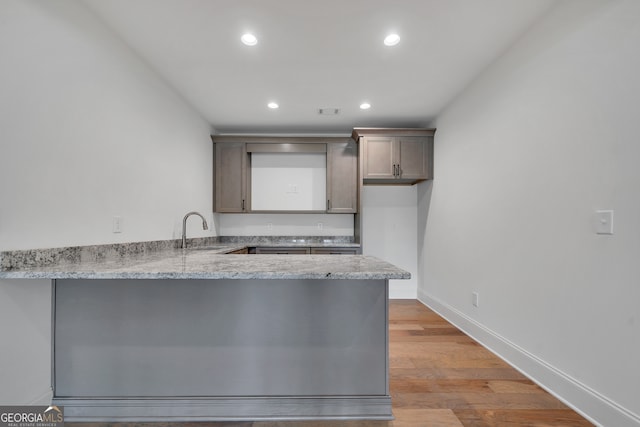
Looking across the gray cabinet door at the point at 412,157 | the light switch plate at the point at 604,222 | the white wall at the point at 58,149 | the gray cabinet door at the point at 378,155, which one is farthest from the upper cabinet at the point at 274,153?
the light switch plate at the point at 604,222

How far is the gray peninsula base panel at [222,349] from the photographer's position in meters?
1.56

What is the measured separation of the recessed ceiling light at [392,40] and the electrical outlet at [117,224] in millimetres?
2378

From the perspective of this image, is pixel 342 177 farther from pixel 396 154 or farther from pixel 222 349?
pixel 222 349

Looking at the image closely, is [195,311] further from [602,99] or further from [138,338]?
[602,99]

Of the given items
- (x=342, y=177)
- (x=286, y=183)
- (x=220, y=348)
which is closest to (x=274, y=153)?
(x=286, y=183)

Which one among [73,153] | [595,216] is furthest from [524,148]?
[73,153]

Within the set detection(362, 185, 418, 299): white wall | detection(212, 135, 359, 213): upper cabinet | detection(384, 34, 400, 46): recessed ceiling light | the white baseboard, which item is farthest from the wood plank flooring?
detection(384, 34, 400, 46): recessed ceiling light

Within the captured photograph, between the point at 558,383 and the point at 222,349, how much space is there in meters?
2.08

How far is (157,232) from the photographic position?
258 centimetres

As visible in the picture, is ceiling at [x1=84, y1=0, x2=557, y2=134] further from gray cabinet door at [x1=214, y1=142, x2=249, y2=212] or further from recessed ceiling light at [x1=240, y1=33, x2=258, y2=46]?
gray cabinet door at [x1=214, y1=142, x2=249, y2=212]

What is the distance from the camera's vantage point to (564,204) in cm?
174

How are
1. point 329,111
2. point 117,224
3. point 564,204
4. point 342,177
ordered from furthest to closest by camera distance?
point 342,177 < point 329,111 < point 117,224 < point 564,204

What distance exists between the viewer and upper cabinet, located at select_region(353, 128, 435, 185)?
3.68m

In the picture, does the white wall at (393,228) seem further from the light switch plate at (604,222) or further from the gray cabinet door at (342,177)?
the light switch plate at (604,222)
